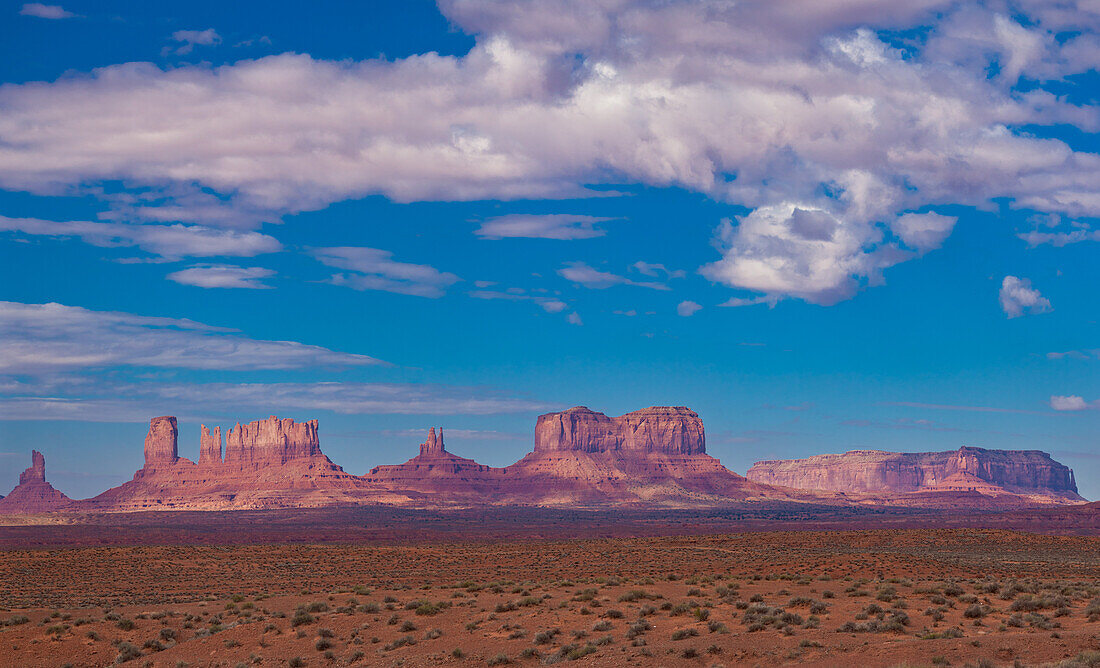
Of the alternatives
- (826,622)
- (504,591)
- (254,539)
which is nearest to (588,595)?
(504,591)

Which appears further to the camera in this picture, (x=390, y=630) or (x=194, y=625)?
(x=194, y=625)

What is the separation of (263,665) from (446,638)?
5.80m

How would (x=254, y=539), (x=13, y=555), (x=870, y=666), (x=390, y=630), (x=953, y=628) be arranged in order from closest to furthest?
(x=870, y=666) < (x=953, y=628) < (x=390, y=630) < (x=13, y=555) < (x=254, y=539)

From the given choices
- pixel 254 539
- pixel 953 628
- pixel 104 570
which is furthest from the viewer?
pixel 254 539

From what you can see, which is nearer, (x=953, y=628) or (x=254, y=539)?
(x=953, y=628)

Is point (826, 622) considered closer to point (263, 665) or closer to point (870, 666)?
point (870, 666)

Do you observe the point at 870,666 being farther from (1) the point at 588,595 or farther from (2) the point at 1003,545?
(2) the point at 1003,545

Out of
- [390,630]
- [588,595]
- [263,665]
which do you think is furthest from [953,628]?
[263,665]

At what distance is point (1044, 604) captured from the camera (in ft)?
111

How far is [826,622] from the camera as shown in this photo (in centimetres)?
3238

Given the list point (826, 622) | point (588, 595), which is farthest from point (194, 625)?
point (826, 622)

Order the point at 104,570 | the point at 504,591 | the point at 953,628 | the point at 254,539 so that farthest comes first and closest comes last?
the point at 254,539 → the point at 104,570 → the point at 504,591 → the point at 953,628

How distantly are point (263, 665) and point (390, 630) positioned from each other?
441 cm

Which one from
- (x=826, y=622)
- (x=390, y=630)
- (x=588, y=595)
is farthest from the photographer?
(x=588, y=595)
